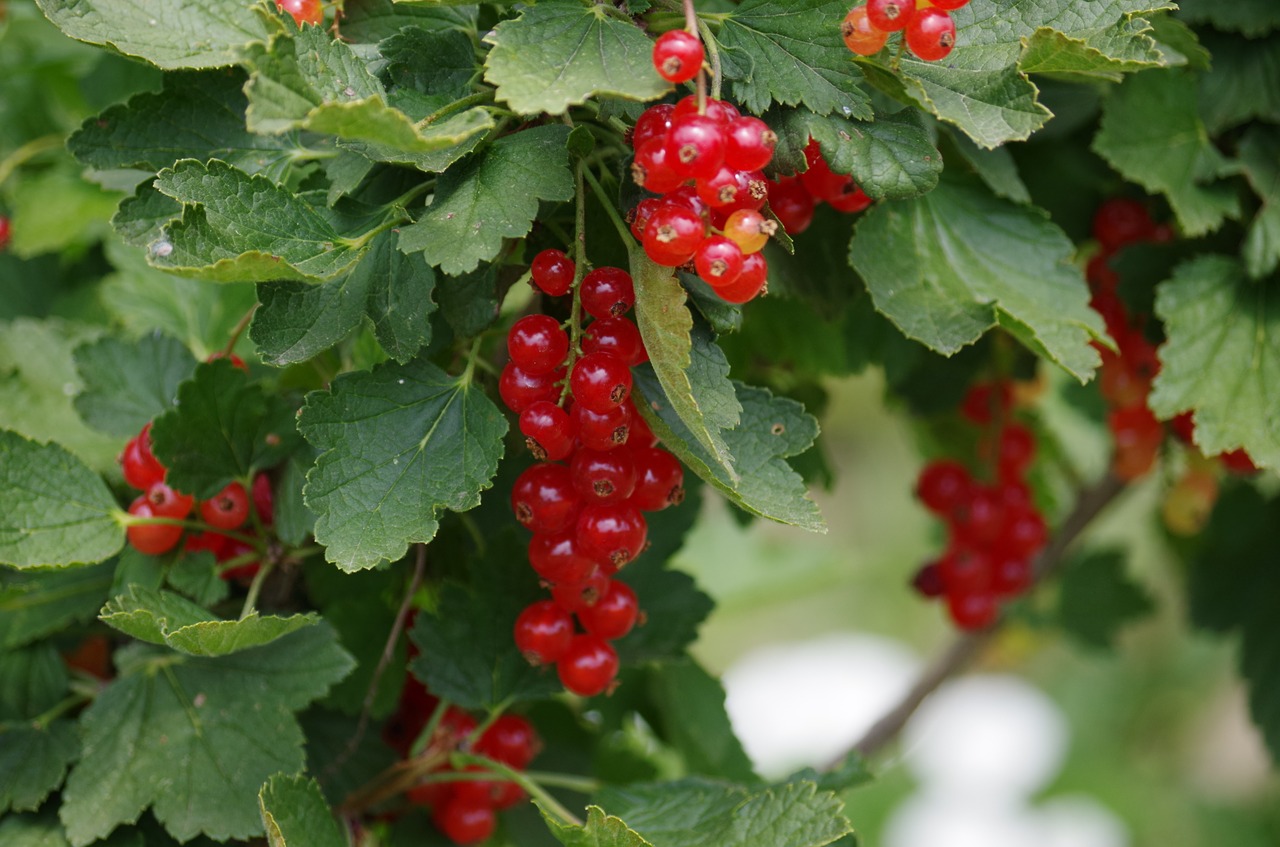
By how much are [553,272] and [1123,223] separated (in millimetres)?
615

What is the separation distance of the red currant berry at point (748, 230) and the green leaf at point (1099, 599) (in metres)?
1.18

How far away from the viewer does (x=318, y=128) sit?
20.8 inches

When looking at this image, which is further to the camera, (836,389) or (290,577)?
(836,389)

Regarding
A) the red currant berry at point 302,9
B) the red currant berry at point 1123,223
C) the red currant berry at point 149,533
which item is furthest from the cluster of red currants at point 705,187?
the red currant berry at point 1123,223

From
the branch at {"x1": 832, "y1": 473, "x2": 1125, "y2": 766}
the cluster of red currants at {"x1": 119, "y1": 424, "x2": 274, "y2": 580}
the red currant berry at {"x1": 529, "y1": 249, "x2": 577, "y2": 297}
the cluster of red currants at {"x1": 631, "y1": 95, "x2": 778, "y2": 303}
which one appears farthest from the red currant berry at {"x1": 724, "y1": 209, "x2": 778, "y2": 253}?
the branch at {"x1": 832, "y1": 473, "x2": 1125, "y2": 766}

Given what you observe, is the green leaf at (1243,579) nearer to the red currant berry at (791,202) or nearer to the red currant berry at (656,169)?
the red currant berry at (791,202)

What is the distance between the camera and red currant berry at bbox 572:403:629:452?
2.14 ft

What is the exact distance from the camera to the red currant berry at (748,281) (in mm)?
608

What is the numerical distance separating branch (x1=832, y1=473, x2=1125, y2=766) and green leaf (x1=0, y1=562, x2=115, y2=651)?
2.84 feet

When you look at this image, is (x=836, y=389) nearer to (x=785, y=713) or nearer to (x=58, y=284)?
(x=785, y=713)

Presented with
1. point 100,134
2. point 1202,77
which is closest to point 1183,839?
point 1202,77

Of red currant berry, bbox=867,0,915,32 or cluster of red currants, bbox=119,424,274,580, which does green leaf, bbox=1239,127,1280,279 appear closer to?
red currant berry, bbox=867,0,915,32

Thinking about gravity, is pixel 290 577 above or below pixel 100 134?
below

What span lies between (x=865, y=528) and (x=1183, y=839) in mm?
1367
